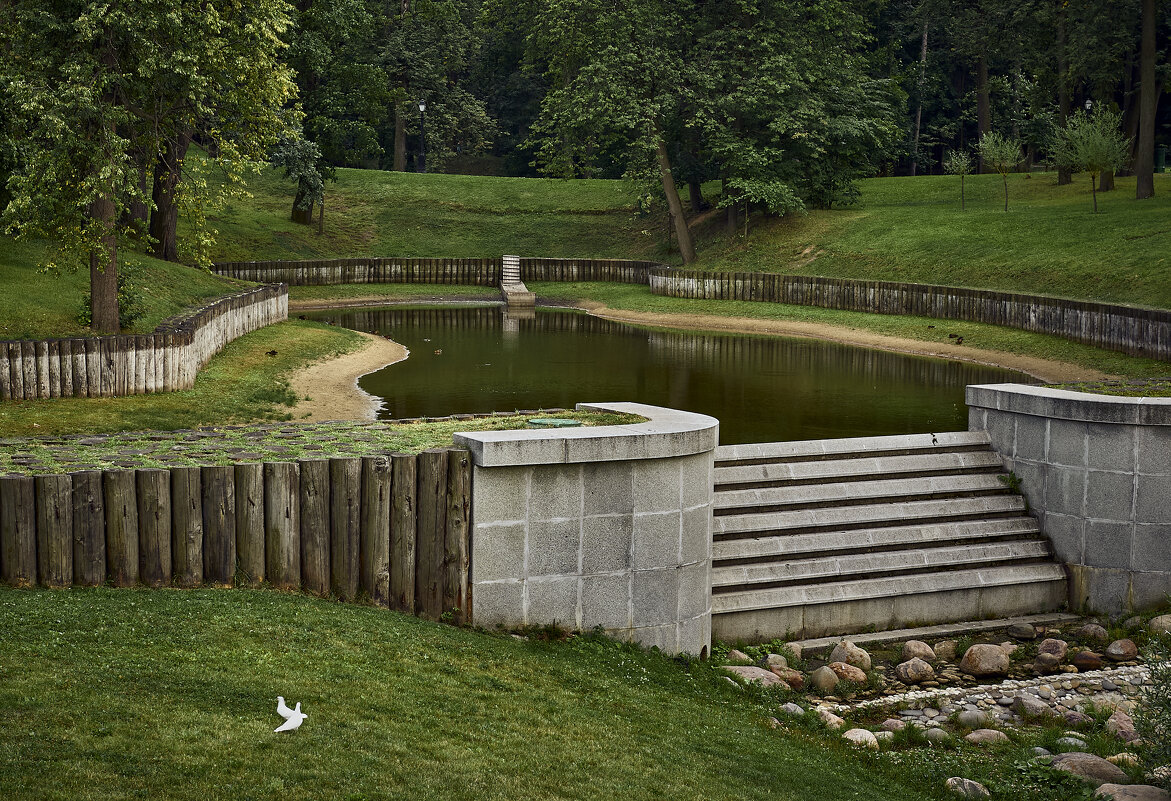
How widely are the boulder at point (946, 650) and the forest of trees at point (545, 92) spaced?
1665cm

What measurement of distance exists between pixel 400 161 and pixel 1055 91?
39.9 m

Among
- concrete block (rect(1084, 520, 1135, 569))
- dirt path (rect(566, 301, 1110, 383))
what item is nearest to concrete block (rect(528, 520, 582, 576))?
concrete block (rect(1084, 520, 1135, 569))

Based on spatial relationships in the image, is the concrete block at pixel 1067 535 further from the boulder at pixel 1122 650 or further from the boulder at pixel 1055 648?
the boulder at pixel 1055 648

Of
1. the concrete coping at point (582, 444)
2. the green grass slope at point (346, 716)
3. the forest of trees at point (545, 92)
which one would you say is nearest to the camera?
the green grass slope at point (346, 716)

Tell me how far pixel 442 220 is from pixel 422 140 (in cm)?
1990

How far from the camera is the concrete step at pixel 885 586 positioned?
13.4 meters

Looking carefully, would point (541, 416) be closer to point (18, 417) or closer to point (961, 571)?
point (961, 571)

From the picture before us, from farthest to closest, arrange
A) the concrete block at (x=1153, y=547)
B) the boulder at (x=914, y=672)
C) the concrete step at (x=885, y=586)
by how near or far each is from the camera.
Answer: the concrete block at (x=1153, y=547) < the concrete step at (x=885, y=586) < the boulder at (x=914, y=672)

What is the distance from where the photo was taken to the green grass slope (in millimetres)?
6160

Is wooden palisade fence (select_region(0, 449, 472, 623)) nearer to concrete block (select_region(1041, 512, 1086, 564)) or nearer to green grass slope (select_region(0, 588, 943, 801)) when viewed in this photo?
green grass slope (select_region(0, 588, 943, 801))

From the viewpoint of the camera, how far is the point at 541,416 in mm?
13531

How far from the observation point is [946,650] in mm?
13297

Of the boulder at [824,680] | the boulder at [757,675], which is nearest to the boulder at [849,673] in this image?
the boulder at [824,680]

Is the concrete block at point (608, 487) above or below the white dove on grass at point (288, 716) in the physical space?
above
